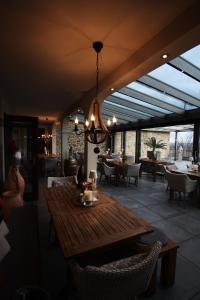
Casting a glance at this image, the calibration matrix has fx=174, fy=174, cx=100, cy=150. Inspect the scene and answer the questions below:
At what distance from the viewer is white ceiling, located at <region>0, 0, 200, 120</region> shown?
1.59 meters

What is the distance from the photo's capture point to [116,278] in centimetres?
105

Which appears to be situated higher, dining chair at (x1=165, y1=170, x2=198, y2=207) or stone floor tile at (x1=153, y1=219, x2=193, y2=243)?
dining chair at (x1=165, y1=170, x2=198, y2=207)

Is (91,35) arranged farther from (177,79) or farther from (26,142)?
(26,142)

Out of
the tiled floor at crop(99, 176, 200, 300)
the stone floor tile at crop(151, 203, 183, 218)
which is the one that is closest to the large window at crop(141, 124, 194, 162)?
the tiled floor at crop(99, 176, 200, 300)

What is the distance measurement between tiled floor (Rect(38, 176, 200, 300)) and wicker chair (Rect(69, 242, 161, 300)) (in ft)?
2.82

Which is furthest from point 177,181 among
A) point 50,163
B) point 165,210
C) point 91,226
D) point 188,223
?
point 50,163

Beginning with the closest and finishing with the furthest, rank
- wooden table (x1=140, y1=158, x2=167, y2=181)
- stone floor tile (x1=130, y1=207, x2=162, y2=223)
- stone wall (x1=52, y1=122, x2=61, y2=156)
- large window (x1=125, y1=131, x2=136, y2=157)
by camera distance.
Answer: stone floor tile (x1=130, y1=207, x2=162, y2=223) → wooden table (x1=140, y1=158, x2=167, y2=181) → large window (x1=125, y1=131, x2=136, y2=157) → stone wall (x1=52, y1=122, x2=61, y2=156)

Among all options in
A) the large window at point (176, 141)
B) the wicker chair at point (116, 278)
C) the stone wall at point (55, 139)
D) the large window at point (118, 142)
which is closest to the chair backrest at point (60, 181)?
the wicker chair at point (116, 278)

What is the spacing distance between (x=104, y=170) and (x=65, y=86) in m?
3.28

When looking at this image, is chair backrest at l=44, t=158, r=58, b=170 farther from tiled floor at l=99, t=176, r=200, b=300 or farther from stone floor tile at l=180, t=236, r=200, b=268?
stone floor tile at l=180, t=236, r=200, b=268

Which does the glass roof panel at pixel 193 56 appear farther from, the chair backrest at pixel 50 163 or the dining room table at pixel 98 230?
the chair backrest at pixel 50 163

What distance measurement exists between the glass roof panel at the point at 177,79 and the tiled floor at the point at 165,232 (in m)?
2.84

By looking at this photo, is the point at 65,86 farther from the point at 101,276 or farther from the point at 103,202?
the point at 101,276

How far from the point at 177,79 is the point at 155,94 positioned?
3.21 ft
